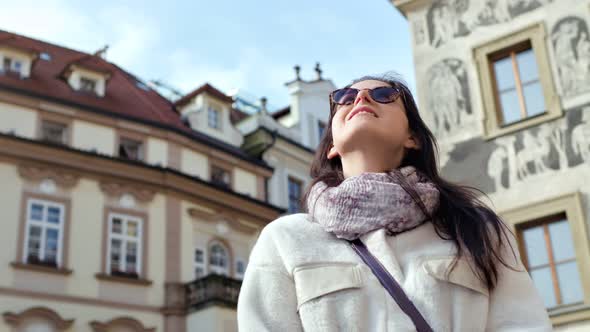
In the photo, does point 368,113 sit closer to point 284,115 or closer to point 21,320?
point 21,320

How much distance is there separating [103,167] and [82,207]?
4.15ft

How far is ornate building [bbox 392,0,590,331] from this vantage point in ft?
32.4

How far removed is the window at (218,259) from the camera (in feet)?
75.0

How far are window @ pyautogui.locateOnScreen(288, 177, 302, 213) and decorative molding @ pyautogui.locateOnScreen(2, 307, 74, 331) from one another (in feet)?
29.4

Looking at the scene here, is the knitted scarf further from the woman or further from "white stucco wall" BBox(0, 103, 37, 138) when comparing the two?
"white stucco wall" BBox(0, 103, 37, 138)

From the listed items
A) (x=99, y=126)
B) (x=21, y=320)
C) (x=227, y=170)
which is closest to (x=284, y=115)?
(x=227, y=170)

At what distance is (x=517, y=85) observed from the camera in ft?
36.5

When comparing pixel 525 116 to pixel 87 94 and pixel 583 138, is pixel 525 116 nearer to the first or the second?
pixel 583 138

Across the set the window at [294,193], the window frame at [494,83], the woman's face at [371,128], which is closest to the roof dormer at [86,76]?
the window at [294,193]

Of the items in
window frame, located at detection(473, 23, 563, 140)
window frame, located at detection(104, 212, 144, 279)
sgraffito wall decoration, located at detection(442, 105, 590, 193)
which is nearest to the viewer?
sgraffito wall decoration, located at detection(442, 105, 590, 193)

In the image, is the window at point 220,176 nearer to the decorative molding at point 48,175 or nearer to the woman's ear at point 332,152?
the decorative molding at point 48,175

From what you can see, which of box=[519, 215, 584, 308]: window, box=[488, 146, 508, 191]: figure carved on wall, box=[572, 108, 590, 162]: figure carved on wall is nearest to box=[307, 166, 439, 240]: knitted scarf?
box=[519, 215, 584, 308]: window

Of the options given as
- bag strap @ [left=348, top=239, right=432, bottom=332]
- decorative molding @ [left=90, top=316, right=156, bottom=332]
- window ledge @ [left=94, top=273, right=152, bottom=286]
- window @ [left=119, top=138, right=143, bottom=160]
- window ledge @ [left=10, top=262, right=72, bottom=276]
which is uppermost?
window @ [left=119, top=138, right=143, bottom=160]

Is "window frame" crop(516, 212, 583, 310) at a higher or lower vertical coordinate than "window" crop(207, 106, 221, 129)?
lower
